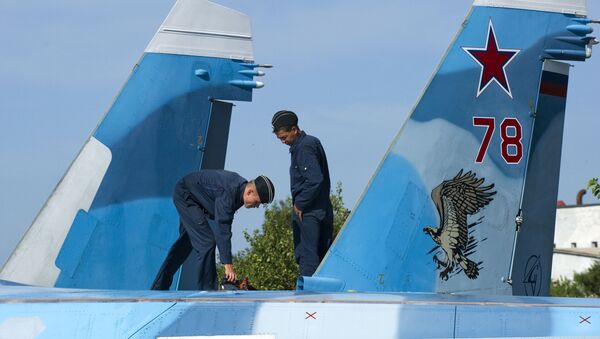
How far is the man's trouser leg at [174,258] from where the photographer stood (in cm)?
831

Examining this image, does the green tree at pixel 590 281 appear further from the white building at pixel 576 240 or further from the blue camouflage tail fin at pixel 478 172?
the blue camouflage tail fin at pixel 478 172

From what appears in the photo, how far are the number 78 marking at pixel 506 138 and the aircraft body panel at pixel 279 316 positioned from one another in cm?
278

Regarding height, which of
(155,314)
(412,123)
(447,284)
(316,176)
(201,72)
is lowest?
(155,314)

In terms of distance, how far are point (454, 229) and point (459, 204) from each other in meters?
0.22

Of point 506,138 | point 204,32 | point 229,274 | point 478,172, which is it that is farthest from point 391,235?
point 204,32

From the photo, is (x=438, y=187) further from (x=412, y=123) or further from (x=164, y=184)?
(x=164, y=184)

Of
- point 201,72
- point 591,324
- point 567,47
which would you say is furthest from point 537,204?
point 201,72

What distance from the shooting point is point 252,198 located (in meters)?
7.46

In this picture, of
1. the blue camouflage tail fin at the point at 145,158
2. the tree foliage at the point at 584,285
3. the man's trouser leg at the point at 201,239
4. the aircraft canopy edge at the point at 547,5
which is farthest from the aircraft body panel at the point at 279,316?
the tree foliage at the point at 584,285

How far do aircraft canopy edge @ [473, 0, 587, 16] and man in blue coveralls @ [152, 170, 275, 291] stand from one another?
2.91 meters

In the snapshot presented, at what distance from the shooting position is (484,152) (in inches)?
347

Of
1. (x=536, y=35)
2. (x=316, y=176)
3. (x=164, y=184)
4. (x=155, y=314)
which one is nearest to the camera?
(x=155, y=314)

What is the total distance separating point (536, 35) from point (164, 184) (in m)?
4.07

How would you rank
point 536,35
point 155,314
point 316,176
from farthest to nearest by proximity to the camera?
1. point 536,35
2. point 316,176
3. point 155,314
